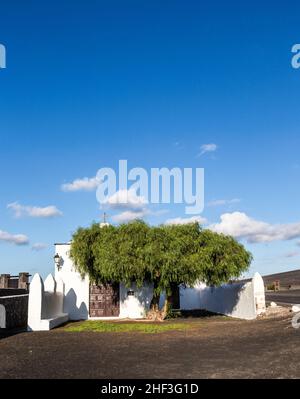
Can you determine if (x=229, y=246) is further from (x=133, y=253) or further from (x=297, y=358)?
(x=297, y=358)

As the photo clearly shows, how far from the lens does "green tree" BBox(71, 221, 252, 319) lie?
733 inches

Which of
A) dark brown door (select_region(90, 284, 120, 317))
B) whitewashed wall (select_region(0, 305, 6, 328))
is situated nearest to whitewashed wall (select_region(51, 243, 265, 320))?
dark brown door (select_region(90, 284, 120, 317))

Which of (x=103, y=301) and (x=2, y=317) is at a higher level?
(x=103, y=301)

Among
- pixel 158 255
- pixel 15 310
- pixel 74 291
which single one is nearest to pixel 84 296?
pixel 74 291

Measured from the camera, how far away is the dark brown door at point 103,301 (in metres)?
22.6

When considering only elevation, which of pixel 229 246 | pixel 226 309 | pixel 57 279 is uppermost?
pixel 229 246

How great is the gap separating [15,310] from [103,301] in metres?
5.08

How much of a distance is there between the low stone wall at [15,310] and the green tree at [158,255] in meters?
3.03

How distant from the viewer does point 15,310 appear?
19047 mm

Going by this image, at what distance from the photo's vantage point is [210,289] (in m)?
27.1

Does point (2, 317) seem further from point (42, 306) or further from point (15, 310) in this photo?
point (42, 306)

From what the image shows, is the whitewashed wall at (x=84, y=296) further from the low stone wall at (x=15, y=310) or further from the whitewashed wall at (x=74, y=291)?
the low stone wall at (x=15, y=310)
